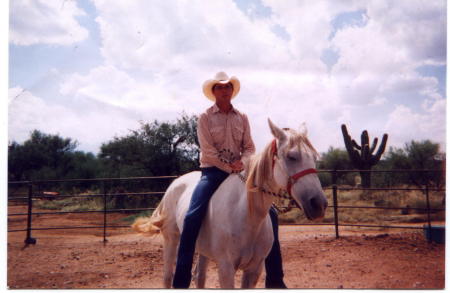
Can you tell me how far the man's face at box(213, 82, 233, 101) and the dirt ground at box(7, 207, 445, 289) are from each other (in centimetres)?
299

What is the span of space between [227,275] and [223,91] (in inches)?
65.2

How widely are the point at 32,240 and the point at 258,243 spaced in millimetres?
7534

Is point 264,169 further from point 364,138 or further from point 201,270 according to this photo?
point 364,138

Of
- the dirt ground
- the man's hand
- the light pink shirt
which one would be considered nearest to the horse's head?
the man's hand

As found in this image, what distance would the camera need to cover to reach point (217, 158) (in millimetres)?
2865

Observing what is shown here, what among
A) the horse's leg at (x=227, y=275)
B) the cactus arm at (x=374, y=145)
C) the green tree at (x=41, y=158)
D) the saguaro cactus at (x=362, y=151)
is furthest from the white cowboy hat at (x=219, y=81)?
the green tree at (x=41, y=158)

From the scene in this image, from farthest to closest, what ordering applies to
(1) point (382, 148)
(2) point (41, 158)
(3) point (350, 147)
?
(2) point (41, 158)
(3) point (350, 147)
(1) point (382, 148)

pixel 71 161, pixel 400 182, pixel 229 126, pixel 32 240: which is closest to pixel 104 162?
pixel 71 161

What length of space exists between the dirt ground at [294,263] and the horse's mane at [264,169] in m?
2.64

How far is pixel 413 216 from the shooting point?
10.6 meters

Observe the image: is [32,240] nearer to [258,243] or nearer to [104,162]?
[258,243]

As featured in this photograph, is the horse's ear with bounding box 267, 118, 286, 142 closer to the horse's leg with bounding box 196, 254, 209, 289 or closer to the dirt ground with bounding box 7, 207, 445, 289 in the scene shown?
the horse's leg with bounding box 196, 254, 209, 289

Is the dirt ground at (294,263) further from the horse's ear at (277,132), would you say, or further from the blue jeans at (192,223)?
the horse's ear at (277,132)

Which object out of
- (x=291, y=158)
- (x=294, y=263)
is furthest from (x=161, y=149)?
(x=291, y=158)
